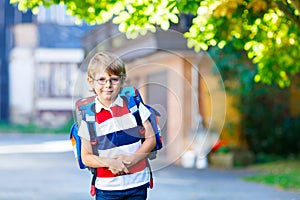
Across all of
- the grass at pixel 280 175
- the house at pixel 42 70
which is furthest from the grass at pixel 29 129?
the grass at pixel 280 175

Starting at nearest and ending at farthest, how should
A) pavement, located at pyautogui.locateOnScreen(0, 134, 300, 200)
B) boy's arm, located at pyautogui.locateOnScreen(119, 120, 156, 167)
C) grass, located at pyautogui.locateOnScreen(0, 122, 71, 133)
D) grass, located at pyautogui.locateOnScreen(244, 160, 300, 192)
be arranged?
boy's arm, located at pyautogui.locateOnScreen(119, 120, 156, 167) → pavement, located at pyautogui.locateOnScreen(0, 134, 300, 200) → grass, located at pyautogui.locateOnScreen(244, 160, 300, 192) → grass, located at pyautogui.locateOnScreen(0, 122, 71, 133)

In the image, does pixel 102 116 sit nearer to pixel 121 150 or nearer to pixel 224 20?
pixel 121 150

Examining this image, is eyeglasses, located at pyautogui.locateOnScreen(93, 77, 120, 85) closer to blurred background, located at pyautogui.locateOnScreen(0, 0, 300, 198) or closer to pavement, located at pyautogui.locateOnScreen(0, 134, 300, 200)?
blurred background, located at pyautogui.locateOnScreen(0, 0, 300, 198)

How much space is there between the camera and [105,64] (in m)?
4.10

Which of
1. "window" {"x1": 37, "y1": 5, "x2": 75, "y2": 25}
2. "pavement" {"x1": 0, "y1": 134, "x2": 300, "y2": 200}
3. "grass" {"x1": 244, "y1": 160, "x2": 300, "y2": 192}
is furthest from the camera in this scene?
"window" {"x1": 37, "y1": 5, "x2": 75, "y2": 25}

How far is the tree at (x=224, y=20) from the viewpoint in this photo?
8.10 meters

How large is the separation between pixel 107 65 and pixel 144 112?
1.10 feet

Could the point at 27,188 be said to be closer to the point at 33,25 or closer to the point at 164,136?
the point at 164,136

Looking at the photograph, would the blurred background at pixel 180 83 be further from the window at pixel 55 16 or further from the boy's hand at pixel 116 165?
the boy's hand at pixel 116 165

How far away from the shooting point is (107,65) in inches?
161

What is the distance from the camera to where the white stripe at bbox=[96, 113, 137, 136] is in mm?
4148

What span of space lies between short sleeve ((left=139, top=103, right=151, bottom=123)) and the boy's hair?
199 millimetres

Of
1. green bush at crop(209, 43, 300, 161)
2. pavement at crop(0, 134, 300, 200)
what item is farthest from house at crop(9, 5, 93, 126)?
green bush at crop(209, 43, 300, 161)

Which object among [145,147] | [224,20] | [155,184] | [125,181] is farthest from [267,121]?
[145,147]
